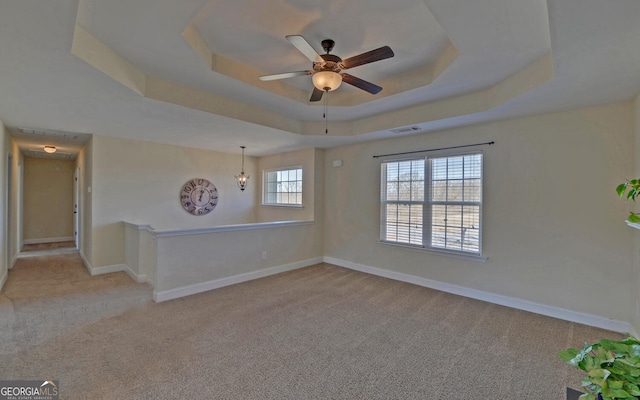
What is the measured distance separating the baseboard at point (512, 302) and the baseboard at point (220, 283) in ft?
4.23

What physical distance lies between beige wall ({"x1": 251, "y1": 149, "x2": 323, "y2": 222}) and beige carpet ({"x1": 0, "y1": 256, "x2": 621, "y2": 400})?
2.40 meters

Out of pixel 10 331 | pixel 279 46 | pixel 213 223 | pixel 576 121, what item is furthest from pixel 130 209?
pixel 576 121

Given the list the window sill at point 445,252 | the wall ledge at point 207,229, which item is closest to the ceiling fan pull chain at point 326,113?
the wall ledge at point 207,229

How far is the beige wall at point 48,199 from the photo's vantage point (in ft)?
24.9

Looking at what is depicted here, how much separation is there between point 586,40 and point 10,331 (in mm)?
5340

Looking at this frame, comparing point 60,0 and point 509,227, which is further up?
point 60,0

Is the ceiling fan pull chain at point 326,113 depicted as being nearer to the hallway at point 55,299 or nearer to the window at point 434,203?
the window at point 434,203

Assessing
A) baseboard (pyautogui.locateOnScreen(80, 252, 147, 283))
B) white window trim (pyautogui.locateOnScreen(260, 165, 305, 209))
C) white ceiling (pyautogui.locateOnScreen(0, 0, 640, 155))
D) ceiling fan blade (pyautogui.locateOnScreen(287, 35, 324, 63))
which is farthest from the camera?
white window trim (pyautogui.locateOnScreen(260, 165, 305, 209))

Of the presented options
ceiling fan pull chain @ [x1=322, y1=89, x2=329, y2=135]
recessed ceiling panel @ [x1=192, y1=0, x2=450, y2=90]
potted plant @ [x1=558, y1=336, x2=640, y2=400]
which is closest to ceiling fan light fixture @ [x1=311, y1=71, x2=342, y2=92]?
recessed ceiling panel @ [x1=192, y1=0, x2=450, y2=90]

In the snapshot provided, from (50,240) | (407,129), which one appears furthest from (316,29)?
(50,240)

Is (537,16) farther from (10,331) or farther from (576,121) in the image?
(10,331)

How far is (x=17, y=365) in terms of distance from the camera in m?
Result: 2.23

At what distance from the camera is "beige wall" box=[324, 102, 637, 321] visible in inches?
117

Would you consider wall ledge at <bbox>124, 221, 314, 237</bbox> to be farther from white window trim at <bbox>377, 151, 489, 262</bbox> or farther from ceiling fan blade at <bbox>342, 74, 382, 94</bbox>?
ceiling fan blade at <bbox>342, 74, 382, 94</bbox>
